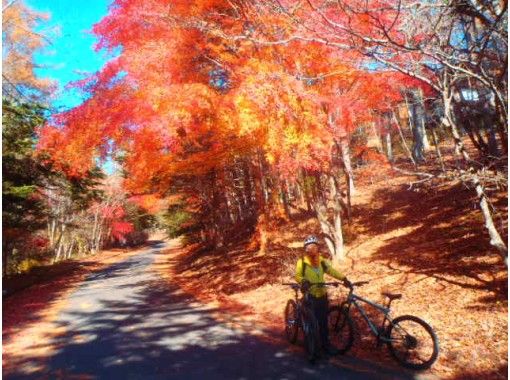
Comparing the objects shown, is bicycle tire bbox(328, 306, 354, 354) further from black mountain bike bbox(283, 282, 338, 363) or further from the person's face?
the person's face

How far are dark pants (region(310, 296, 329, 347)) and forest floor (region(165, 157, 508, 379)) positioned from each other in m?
0.48

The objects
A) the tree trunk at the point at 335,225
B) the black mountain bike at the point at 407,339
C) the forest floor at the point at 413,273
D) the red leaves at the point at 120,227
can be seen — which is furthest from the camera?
the red leaves at the point at 120,227

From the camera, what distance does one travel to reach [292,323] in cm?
743

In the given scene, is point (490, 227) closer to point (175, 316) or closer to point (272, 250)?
point (175, 316)

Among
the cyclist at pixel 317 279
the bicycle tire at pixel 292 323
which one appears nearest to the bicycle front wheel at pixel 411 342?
the cyclist at pixel 317 279

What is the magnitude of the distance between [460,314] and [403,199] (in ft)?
41.7

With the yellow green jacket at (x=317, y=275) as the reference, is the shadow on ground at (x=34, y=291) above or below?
below

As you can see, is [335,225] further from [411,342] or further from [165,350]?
[411,342]

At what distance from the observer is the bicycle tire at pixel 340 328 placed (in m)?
6.49

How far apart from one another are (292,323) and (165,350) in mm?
2355

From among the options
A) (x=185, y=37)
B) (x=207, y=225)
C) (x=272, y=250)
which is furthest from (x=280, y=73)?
(x=207, y=225)

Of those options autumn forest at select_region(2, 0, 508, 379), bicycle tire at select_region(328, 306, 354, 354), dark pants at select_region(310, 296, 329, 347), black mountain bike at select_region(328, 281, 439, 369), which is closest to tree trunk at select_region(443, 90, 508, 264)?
autumn forest at select_region(2, 0, 508, 379)

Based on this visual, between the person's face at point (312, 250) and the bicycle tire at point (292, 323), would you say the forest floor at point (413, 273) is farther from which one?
the person's face at point (312, 250)

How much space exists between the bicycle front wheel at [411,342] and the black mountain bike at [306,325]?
1.06 meters
